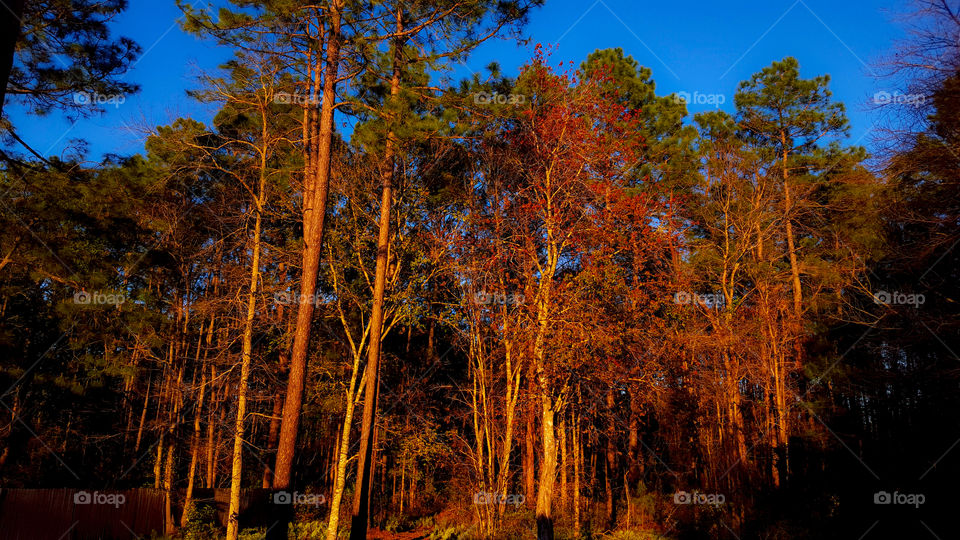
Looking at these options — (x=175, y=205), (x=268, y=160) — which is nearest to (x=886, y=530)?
(x=268, y=160)

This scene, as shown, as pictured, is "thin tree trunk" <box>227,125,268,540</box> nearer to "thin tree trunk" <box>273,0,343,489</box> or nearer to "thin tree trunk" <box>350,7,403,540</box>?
"thin tree trunk" <box>350,7,403,540</box>

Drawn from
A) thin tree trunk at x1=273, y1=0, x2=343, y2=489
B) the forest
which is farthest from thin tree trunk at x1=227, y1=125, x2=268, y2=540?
thin tree trunk at x1=273, y1=0, x2=343, y2=489

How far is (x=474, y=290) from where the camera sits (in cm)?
1541

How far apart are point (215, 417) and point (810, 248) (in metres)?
23.0

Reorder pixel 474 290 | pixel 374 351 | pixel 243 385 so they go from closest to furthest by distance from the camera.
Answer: pixel 374 351 → pixel 243 385 → pixel 474 290

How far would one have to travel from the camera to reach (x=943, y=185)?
1016 cm

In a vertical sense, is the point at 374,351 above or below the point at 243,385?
above

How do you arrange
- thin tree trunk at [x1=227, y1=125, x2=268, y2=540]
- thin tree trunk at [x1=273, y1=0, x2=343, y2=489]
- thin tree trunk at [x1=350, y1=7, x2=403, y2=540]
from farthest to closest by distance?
A: 1. thin tree trunk at [x1=227, y1=125, x2=268, y2=540]
2. thin tree trunk at [x1=350, y1=7, x2=403, y2=540]
3. thin tree trunk at [x1=273, y1=0, x2=343, y2=489]

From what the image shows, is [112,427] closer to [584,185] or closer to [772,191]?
[584,185]

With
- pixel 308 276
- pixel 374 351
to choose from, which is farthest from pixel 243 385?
pixel 308 276

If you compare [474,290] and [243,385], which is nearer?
[243,385]

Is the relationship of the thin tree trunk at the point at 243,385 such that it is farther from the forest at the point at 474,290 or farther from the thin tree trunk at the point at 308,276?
the thin tree trunk at the point at 308,276

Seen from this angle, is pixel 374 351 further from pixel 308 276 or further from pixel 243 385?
pixel 243 385

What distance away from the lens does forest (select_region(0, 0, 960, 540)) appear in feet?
33.9
